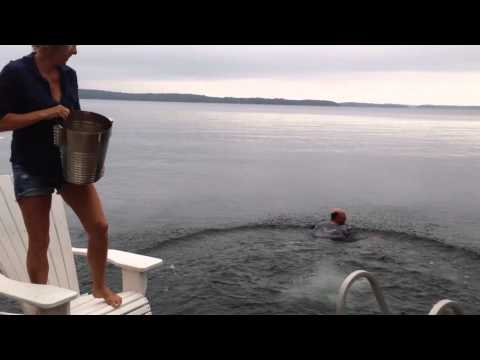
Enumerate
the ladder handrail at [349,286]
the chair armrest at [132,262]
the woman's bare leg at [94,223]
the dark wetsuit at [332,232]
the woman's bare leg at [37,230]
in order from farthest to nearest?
the dark wetsuit at [332,232], the chair armrest at [132,262], the woman's bare leg at [94,223], the woman's bare leg at [37,230], the ladder handrail at [349,286]

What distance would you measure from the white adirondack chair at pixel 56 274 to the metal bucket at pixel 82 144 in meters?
0.81

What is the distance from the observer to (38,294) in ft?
9.75

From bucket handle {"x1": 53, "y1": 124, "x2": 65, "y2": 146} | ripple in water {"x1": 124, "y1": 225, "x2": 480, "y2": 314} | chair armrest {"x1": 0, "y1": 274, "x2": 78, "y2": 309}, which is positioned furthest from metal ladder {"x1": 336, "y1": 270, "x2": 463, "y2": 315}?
ripple in water {"x1": 124, "y1": 225, "x2": 480, "y2": 314}

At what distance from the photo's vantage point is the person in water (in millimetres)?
10034

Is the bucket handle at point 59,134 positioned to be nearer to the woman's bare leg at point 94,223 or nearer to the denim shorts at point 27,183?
the denim shorts at point 27,183

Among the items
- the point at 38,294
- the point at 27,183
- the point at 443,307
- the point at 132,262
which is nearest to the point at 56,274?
the point at 132,262

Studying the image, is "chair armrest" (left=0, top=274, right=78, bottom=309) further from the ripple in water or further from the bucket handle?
the ripple in water

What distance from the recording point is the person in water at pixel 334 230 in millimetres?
10034

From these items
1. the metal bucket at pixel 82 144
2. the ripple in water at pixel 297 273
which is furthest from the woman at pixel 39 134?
the ripple in water at pixel 297 273

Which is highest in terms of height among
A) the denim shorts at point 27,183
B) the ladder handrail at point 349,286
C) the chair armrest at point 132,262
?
the denim shorts at point 27,183

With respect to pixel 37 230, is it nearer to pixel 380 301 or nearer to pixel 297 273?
pixel 380 301

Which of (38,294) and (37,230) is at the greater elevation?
(37,230)

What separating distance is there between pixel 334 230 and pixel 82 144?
789 centimetres
